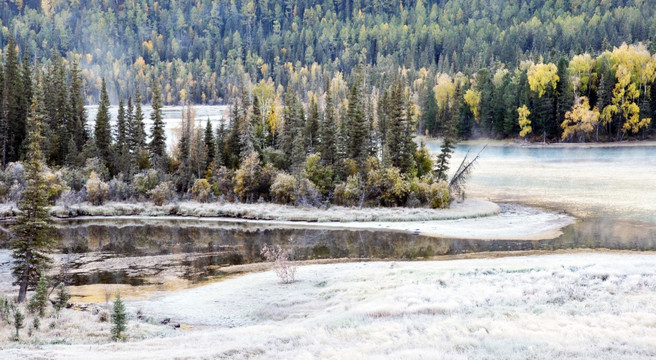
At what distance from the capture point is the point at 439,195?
5712 cm

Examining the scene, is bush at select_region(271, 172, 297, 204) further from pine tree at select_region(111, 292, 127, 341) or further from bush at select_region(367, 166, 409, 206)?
pine tree at select_region(111, 292, 127, 341)

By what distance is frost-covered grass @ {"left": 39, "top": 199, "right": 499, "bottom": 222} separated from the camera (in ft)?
175

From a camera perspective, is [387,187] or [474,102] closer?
[387,187]

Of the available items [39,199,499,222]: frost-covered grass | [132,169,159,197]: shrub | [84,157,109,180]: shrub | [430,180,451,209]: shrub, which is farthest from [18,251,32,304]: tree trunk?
[84,157,109,180]: shrub

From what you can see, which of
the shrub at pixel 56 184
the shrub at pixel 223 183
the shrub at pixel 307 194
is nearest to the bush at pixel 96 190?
the shrub at pixel 56 184

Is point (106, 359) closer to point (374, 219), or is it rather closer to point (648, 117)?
point (374, 219)

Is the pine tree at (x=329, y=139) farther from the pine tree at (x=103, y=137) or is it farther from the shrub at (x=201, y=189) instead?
the pine tree at (x=103, y=137)

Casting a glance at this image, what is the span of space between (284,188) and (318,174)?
180 inches

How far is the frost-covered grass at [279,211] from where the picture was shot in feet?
175

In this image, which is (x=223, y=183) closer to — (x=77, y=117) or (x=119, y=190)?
(x=119, y=190)

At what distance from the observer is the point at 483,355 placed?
537 inches

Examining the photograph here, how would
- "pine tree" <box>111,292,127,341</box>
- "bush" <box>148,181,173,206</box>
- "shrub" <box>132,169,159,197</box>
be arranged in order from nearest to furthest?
"pine tree" <box>111,292,127,341</box> → "bush" <box>148,181,173,206</box> → "shrub" <box>132,169,159,197</box>

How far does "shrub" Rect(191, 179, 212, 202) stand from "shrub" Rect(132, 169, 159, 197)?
488 centimetres

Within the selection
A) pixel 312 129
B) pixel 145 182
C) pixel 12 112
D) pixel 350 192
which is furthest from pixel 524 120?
pixel 12 112
